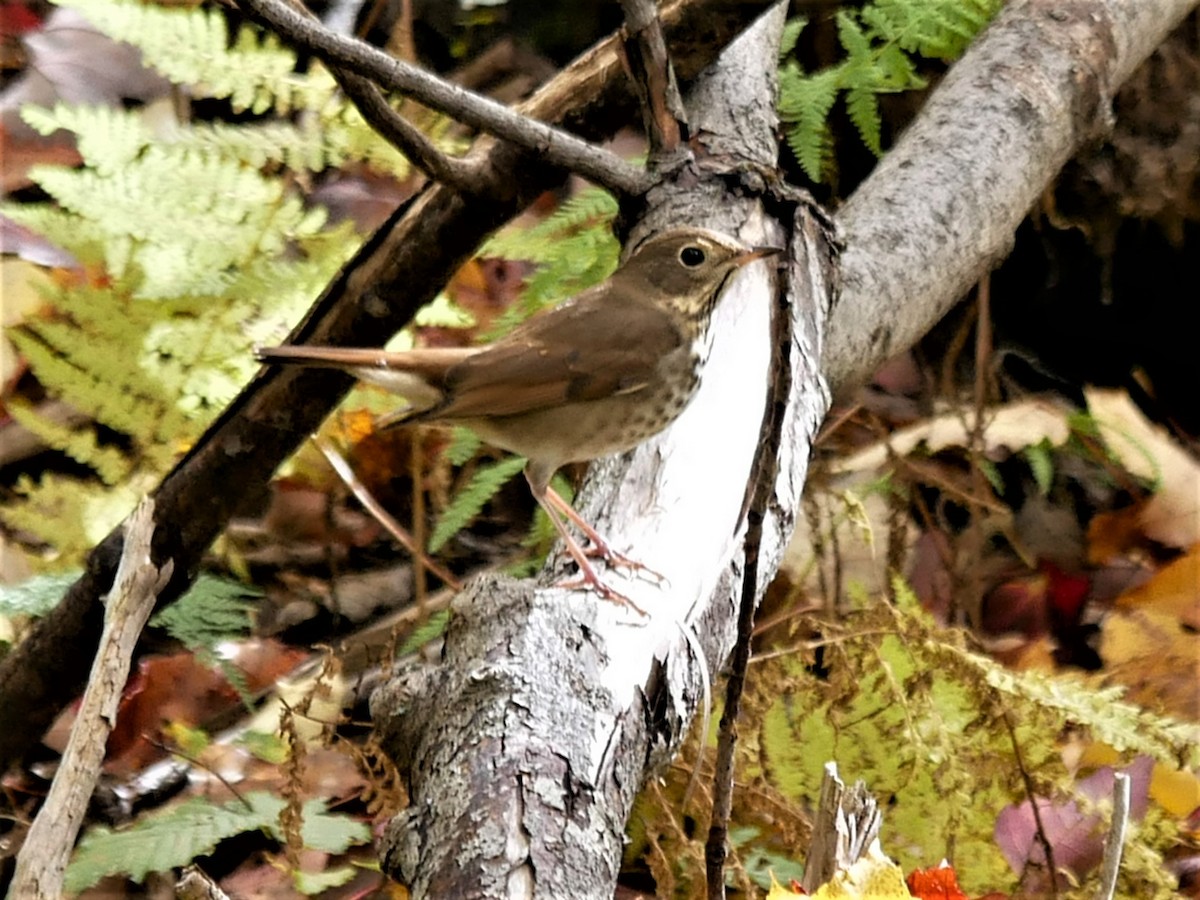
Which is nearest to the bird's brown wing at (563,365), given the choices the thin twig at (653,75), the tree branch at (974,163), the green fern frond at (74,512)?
the thin twig at (653,75)

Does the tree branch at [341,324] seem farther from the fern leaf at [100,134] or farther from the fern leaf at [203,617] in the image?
the fern leaf at [100,134]

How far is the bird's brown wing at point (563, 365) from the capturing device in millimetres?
2312

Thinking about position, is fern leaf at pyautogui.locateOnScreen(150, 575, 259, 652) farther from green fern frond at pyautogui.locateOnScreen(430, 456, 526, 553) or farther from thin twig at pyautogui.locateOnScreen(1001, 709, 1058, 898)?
thin twig at pyautogui.locateOnScreen(1001, 709, 1058, 898)

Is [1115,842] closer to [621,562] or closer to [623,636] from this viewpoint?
[623,636]

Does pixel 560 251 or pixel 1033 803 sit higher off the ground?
pixel 560 251

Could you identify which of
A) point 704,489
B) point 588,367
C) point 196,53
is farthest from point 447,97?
point 196,53

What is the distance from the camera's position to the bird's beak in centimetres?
227

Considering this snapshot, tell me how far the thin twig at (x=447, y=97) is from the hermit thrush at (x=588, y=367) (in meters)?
0.17

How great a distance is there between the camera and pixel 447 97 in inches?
87.5

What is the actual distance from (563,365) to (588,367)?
1.7 inches

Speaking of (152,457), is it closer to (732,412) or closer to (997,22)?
(732,412)

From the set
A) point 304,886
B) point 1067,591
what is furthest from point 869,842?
point 1067,591

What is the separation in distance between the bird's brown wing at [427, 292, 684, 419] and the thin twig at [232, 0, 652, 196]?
0.27 m

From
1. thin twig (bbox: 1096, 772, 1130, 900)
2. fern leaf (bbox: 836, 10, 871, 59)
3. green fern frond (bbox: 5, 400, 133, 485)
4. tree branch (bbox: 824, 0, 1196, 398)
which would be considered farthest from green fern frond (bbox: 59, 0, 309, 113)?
thin twig (bbox: 1096, 772, 1130, 900)
